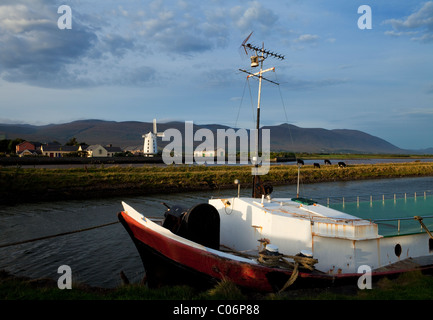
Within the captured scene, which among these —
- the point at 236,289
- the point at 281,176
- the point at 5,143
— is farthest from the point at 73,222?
the point at 5,143

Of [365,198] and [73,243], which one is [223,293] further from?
[365,198]

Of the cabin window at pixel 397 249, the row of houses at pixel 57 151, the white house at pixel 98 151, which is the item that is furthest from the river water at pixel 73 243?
the row of houses at pixel 57 151

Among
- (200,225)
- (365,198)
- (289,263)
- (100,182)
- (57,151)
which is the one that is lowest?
(365,198)

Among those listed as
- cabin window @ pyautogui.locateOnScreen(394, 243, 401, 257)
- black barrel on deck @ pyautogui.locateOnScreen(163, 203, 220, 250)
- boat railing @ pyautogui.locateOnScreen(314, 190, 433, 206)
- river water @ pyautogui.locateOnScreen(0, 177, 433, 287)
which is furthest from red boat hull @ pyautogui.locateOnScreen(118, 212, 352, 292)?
boat railing @ pyautogui.locateOnScreen(314, 190, 433, 206)

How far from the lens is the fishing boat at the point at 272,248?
884cm

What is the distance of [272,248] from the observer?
9195 millimetres

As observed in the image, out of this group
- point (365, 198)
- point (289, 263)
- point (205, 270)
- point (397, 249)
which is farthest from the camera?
point (365, 198)

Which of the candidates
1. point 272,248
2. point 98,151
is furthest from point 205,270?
point 98,151

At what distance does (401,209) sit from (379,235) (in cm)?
581

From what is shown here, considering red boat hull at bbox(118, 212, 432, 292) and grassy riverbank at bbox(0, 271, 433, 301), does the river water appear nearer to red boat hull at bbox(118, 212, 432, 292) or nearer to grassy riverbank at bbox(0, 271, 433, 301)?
A: red boat hull at bbox(118, 212, 432, 292)

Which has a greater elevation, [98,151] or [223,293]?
[98,151]

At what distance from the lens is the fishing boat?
8.84m

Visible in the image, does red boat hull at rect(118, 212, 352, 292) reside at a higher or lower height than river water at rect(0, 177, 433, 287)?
higher
